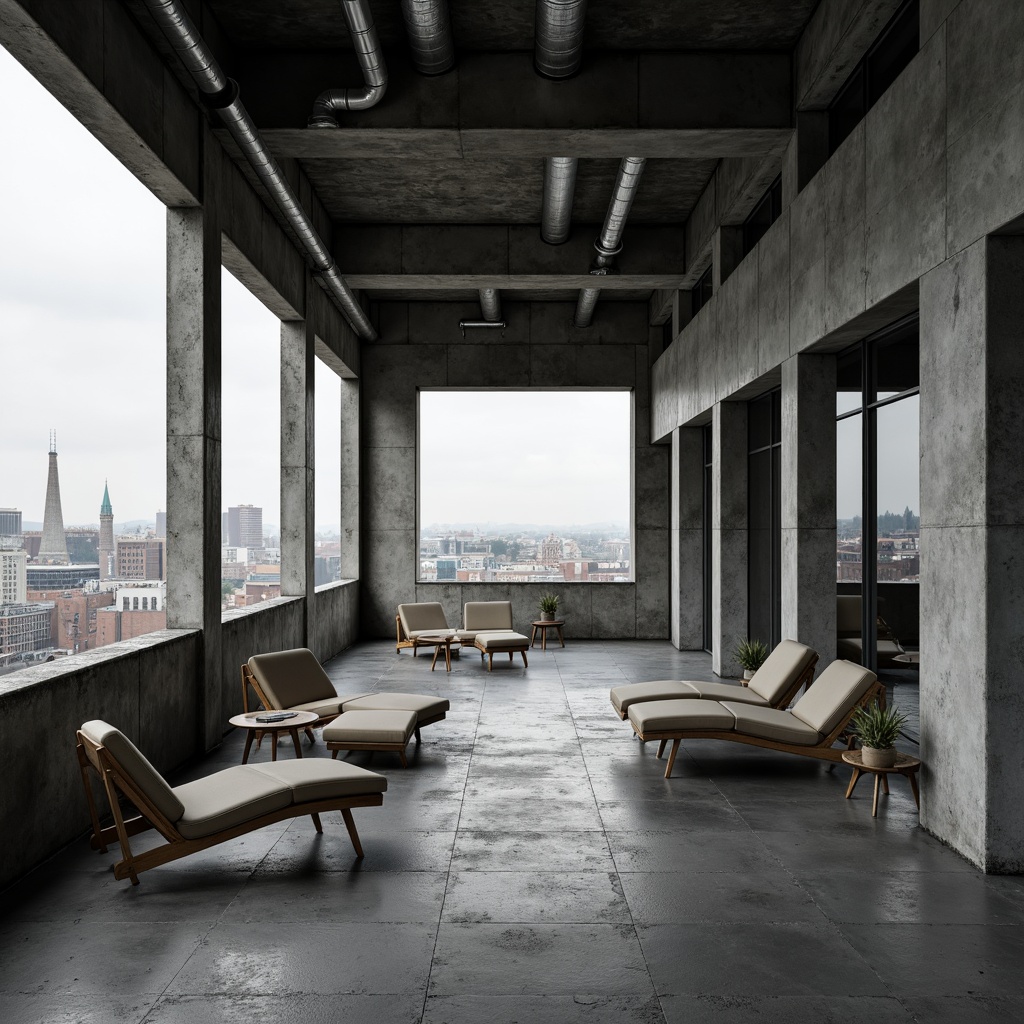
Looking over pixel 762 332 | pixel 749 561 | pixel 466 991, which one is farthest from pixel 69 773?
pixel 749 561

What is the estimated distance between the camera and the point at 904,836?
562cm

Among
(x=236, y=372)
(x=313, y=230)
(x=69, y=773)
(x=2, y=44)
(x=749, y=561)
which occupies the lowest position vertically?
(x=69, y=773)

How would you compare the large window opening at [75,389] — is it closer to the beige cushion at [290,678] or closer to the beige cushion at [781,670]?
the beige cushion at [290,678]

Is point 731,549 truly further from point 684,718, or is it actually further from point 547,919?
point 547,919

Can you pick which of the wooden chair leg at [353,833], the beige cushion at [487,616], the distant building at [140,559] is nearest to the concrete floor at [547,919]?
the wooden chair leg at [353,833]

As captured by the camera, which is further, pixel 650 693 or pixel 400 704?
pixel 650 693

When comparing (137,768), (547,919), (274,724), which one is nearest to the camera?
(547,919)

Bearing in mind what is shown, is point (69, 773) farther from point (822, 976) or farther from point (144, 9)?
point (144, 9)

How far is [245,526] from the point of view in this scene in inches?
397

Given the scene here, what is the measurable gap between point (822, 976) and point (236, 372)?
7.94 m

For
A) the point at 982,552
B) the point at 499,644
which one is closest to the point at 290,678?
the point at 499,644

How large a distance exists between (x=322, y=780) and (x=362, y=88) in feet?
19.8

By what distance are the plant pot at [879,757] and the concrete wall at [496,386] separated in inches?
418

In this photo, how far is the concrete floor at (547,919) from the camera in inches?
142
